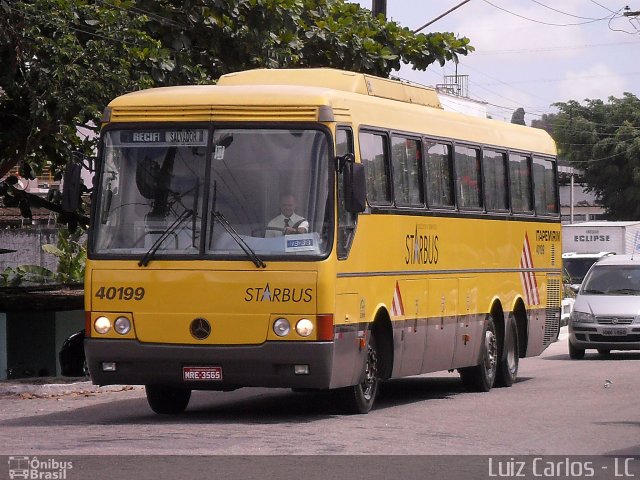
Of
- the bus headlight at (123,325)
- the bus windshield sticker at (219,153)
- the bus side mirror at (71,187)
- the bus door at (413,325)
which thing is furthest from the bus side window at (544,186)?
the bus side mirror at (71,187)

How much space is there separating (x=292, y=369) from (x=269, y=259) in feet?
3.33

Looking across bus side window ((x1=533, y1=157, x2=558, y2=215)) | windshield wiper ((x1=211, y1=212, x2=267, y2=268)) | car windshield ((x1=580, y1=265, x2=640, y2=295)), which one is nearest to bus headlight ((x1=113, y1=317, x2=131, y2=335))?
windshield wiper ((x1=211, y1=212, x2=267, y2=268))

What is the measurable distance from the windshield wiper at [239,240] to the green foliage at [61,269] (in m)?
14.9

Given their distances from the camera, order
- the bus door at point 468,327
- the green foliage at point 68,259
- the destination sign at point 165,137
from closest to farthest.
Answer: the destination sign at point 165,137, the bus door at point 468,327, the green foliage at point 68,259

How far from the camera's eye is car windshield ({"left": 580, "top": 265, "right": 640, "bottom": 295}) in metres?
28.2

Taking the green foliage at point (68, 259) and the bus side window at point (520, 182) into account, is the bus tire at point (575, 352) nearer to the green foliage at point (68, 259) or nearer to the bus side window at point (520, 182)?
the bus side window at point (520, 182)

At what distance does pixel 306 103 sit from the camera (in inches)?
572

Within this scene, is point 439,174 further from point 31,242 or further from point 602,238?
point 602,238

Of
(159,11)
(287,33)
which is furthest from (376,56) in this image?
(159,11)

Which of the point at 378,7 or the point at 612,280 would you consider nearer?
the point at 378,7

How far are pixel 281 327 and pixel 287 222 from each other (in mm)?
959

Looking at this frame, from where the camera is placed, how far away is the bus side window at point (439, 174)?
1747 cm

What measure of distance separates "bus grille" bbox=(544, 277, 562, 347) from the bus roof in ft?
11.7

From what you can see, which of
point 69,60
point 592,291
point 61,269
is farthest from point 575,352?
point 69,60
